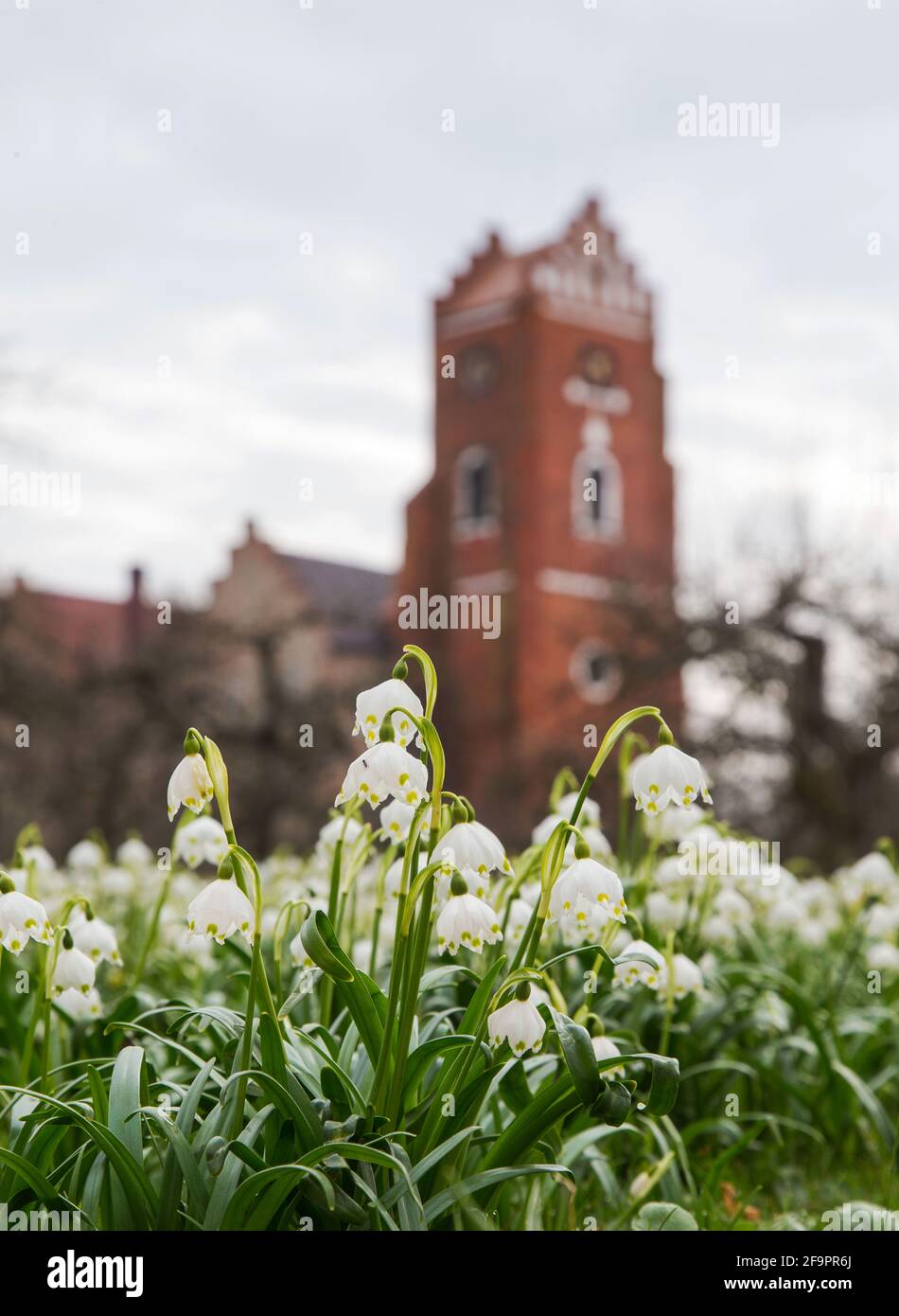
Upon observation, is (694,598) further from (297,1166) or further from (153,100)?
(297,1166)

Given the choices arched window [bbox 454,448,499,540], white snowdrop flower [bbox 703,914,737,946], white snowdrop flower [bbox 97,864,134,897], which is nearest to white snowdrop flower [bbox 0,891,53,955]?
white snowdrop flower [bbox 703,914,737,946]

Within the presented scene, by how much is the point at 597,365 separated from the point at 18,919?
32260 millimetres

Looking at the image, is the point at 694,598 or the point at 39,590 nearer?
the point at 694,598

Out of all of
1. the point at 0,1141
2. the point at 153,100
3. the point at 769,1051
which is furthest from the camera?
the point at 153,100

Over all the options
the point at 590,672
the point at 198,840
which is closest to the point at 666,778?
the point at 198,840

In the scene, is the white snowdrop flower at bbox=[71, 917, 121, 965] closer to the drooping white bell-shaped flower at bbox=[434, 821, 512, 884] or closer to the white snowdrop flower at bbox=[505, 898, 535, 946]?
the white snowdrop flower at bbox=[505, 898, 535, 946]

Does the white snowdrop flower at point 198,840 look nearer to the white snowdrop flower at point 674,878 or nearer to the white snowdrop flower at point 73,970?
the white snowdrop flower at point 73,970

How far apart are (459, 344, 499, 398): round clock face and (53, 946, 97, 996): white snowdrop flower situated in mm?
31533

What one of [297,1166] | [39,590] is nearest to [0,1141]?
[297,1166]

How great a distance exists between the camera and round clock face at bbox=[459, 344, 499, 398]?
33.9 m

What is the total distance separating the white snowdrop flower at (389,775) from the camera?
8.05ft

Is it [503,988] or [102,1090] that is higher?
[503,988]

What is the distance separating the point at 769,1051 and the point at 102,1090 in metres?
2.63
